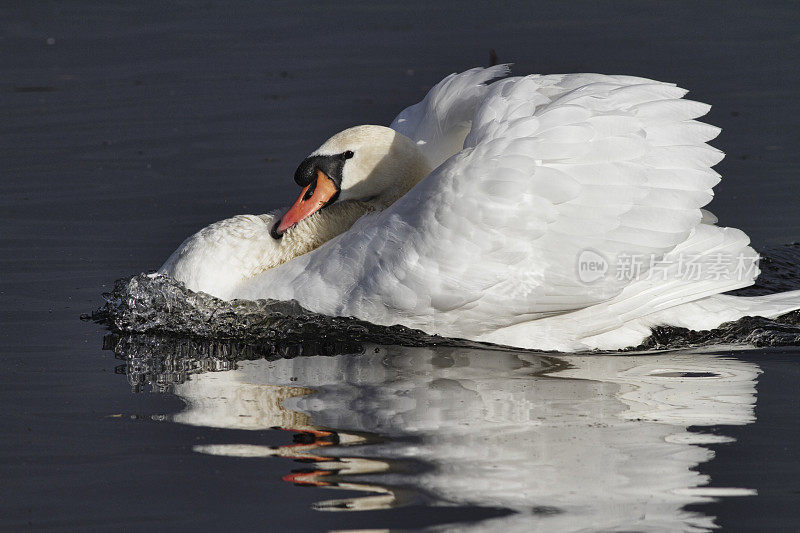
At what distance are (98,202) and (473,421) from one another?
4895mm

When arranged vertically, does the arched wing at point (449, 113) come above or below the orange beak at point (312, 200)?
above

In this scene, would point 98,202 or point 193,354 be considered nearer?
point 193,354

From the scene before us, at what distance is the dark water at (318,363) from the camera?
4.74 metres

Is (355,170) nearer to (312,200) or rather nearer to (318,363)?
(312,200)

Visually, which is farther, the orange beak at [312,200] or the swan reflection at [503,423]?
the orange beak at [312,200]

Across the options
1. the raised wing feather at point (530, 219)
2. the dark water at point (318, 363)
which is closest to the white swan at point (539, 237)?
the raised wing feather at point (530, 219)

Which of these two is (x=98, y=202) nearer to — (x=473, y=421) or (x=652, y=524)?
(x=473, y=421)

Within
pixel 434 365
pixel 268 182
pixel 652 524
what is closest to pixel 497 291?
pixel 434 365

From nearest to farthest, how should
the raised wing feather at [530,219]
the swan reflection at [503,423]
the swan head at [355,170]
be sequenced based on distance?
the swan reflection at [503,423]
the raised wing feather at [530,219]
the swan head at [355,170]

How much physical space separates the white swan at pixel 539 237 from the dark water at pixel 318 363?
0.29 metres

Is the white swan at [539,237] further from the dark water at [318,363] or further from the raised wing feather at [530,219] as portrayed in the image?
the dark water at [318,363]

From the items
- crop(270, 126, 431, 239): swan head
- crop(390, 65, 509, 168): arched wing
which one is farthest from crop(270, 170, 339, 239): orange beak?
crop(390, 65, 509, 168): arched wing

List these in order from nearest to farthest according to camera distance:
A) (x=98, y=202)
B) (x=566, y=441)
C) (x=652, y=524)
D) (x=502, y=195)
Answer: (x=652, y=524) → (x=566, y=441) → (x=502, y=195) → (x=98, y=202)

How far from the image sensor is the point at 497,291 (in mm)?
6383
